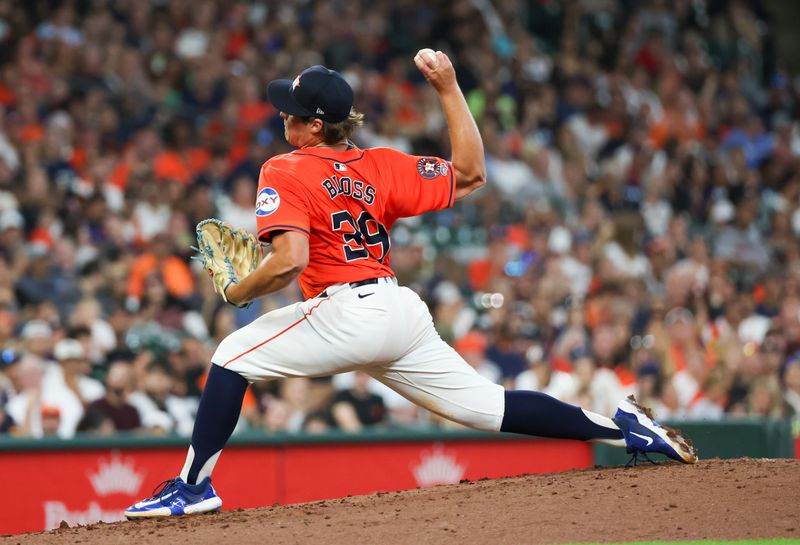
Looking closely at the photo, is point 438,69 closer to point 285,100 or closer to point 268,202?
point 285,100

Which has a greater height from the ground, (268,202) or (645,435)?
(268,202)

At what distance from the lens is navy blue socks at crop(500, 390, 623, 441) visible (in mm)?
5070

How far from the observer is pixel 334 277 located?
190 inches

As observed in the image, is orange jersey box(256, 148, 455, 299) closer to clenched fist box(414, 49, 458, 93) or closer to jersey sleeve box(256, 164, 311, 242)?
jersey sleeve box(256, 164, 311, 242)

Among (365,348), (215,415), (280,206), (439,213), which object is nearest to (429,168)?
(280,206)

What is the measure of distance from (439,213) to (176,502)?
25.5 feet

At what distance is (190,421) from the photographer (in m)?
8.88

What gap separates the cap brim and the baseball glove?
543 mm

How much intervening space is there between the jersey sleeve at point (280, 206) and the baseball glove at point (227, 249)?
1.05 feet

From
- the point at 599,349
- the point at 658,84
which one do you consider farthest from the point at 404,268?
the point at 658,84

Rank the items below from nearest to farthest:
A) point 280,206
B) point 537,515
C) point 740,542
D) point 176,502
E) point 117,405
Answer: point 740,542
point 280,206
point 537,515
point 176,502
point 117,405

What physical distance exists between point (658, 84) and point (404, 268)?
242 inches

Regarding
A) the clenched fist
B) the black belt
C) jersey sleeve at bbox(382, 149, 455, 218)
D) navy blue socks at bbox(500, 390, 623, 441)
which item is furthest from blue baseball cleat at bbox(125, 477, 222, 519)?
the clenched fist

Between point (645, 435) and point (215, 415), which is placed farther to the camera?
point (645, 435)
